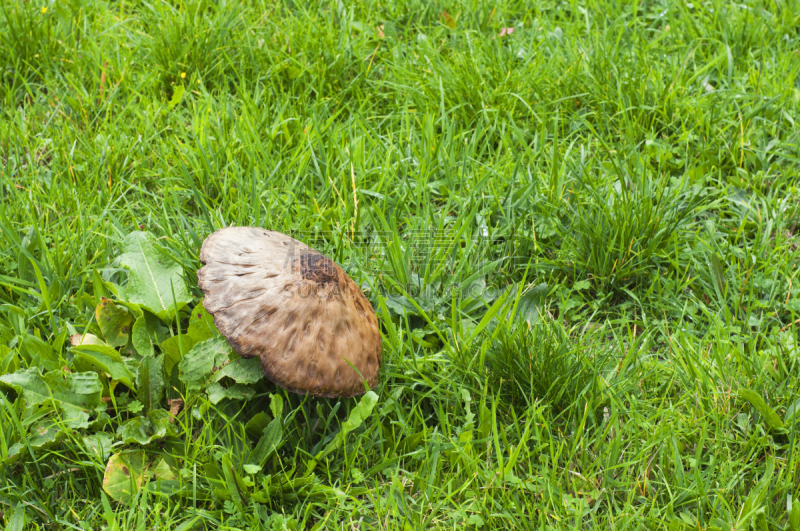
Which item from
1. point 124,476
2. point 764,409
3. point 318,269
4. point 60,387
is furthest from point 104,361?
point 764,409

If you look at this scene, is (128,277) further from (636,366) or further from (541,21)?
(541,21)

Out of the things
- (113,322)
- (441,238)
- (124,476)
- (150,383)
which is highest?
(441,238)

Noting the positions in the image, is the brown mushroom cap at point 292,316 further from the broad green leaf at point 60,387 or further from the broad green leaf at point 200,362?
the broad green leaf at point 60,387

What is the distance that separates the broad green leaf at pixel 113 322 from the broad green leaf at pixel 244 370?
1.71ft

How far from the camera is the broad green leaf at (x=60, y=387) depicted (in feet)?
7.06

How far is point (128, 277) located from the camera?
248 centimetres

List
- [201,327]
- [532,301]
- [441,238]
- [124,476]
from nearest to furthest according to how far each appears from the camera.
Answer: [124,476] < [201,327] < [532,301] < [441,238]

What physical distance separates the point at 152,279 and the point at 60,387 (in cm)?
52

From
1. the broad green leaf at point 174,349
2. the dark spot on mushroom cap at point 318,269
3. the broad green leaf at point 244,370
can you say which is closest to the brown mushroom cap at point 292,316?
the dark spot on mushroom cap at point 318,269

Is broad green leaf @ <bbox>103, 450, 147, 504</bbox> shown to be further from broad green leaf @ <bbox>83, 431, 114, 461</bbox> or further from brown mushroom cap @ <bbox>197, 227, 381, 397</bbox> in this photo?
brown mushroom cap @ <bbox>197, 227, 381, 397</bbox>

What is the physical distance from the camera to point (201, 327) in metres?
2.31

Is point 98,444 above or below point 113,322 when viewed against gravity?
below

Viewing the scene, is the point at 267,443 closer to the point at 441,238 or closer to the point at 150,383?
the point at 150,383

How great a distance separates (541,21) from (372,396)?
9.32 ft
